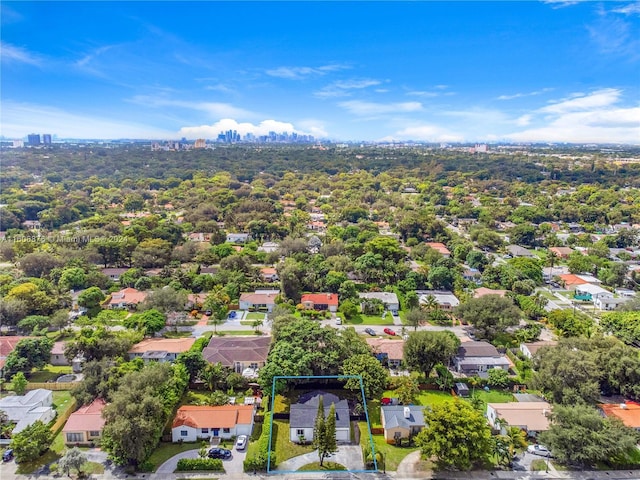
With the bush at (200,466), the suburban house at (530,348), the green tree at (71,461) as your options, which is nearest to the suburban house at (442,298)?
the suburban house at (530,348)

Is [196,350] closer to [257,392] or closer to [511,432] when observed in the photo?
[257,392]

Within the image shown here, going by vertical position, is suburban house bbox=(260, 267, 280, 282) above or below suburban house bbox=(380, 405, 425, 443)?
above

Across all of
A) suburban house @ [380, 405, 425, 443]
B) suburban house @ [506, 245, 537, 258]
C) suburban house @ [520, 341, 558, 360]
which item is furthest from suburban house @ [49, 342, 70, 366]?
suburban house @ [506, 245, 537, 258]

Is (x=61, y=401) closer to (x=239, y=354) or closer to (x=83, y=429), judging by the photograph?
(x=83, y=429)

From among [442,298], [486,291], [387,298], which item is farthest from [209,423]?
[486,291]

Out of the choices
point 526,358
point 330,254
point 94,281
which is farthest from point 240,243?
point 526,358

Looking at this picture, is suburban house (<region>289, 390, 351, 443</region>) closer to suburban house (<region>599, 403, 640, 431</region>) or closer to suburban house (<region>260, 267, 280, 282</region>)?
suburban house (<region>599, 403, 640, 431</region>)

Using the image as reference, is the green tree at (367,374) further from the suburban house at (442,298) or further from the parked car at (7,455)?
the parked car at (7,455)
